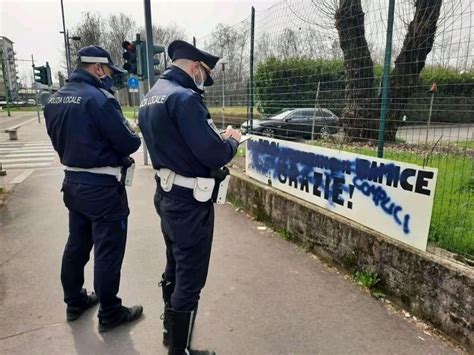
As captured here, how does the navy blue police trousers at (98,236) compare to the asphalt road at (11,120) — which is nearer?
the navy blue police trousers at (98,236)

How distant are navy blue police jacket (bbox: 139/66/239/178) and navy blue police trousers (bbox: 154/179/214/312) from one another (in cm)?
19

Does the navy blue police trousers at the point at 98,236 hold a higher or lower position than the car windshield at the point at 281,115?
lower

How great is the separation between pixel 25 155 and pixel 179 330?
12783mm

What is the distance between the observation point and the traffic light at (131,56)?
30.0ft

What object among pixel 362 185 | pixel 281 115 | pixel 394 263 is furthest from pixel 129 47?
pixel 394 263

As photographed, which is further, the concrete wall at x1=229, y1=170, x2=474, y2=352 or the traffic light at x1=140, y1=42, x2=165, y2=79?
the traffic light at x1=140, y1=42, x2=165, y2=79

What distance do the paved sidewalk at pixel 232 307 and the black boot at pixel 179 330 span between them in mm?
252

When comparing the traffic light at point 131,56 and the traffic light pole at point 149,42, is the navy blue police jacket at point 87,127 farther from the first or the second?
the traffic light at point 131,56

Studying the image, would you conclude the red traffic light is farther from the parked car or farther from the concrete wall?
the concrete wall

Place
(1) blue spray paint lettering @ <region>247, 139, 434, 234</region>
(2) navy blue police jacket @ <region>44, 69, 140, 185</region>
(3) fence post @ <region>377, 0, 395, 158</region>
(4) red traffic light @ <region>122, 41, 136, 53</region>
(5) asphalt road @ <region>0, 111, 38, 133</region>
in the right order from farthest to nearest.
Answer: (5) asphalt road @ <region>0, 111, 38, 133</region>
(4) red traffic light @ <region>122, 41, 136, 53</region>
(3) fence post @ <region>377, 0, 395, 158</region>
(1) blue spray paint lettering @ <region>247, 139, 434, 234</region>
(2) navy blue police jacket @ <region>44, 69, 140, 185</region>

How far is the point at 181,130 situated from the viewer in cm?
226

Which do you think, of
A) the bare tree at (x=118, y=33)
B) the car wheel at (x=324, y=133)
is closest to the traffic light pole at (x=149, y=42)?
the car wheel at (x=324, y=133)

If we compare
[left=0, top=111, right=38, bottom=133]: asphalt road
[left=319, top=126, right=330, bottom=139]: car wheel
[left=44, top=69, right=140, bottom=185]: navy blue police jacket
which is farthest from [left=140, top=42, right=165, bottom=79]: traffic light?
[left=0, top=111, right=38, bottom=133]: asphalt road

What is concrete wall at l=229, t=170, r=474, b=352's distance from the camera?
2.73 m
